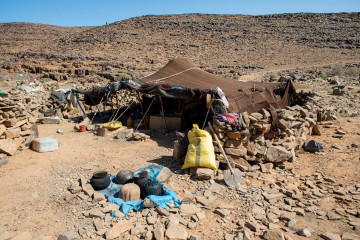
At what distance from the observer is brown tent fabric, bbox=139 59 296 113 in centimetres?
782

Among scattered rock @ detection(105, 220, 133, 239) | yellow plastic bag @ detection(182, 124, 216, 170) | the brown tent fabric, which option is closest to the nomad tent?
the brown tent fabric

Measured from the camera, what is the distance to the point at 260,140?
605 centimetres

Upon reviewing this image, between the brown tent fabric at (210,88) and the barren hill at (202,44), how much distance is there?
14237 mm

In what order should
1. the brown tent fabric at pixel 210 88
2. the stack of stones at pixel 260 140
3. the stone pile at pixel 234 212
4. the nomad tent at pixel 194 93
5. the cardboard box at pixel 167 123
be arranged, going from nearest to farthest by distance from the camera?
the stone pile at pixel 234 212 < the stack of stones at pixel 260 140 < the nomad tent at pixel 194 93 < the brown tent fabric at pixel 210 88 < the cardboard box at pixel 167 123

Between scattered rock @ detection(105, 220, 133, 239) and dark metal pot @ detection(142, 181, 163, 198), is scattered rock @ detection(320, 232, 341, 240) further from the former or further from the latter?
scattered rock @ detection(105, 220, 133, 239)

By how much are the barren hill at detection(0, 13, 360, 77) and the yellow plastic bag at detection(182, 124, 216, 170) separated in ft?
63.0

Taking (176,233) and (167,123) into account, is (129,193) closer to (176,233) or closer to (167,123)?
(176,233)

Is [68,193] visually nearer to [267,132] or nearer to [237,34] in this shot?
[267,132]

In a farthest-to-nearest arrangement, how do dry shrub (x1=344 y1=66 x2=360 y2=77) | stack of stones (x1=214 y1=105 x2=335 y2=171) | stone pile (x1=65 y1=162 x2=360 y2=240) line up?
dry shrub (x1=344 y1=66 x2=360 y2=77)
stack of stones (x1=214 y1=105 x2=335 y2=171)
stone pile (x1=65 y1=162 x2=360 y2=240)

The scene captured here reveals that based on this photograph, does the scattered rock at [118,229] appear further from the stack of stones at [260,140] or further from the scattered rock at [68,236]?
the stack of stones at [260,140]

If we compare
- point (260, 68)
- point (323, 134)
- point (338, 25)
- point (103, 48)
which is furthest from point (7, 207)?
point (338, 25)

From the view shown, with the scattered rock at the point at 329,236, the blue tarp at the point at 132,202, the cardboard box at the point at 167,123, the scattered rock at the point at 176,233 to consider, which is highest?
the cardboard box at the point at 167,123

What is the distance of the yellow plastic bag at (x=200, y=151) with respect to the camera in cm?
523

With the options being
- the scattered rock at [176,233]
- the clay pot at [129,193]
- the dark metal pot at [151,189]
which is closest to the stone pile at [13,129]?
the clay pot at [129,193]
